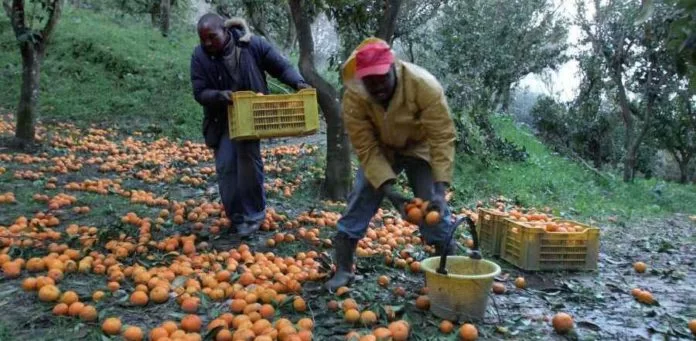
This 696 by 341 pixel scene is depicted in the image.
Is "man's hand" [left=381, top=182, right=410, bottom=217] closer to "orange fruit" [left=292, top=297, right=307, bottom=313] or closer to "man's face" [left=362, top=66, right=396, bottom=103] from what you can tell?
"man's face" [left=362, top=66, right=396, bottom=103]

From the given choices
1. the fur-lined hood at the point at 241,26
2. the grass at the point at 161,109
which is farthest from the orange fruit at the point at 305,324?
the grass at the point at 161,109

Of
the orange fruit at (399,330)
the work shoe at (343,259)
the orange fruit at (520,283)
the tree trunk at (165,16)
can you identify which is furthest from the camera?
the tree trunk at (165,16)

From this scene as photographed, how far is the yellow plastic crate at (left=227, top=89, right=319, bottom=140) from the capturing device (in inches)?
175

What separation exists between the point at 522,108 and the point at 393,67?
27.8 m

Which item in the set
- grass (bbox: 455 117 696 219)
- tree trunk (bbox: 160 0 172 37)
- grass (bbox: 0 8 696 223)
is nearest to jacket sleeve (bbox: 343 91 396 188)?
grass (bbox: 0 8 696 223)

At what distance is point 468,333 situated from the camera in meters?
3.19

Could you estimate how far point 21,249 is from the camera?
4.38 m

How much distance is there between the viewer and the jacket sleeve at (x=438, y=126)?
11.2 ft

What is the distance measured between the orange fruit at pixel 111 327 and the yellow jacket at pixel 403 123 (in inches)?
62.3

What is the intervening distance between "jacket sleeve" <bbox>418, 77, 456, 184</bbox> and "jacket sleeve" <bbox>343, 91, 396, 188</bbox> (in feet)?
0.99

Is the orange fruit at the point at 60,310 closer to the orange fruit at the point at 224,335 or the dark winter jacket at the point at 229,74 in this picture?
the orange fruit at the point at 224,335

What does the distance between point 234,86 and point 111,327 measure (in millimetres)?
2252

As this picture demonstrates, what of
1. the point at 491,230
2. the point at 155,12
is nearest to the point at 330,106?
the point at 491,230

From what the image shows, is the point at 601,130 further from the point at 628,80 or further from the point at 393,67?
the point at 393,67
